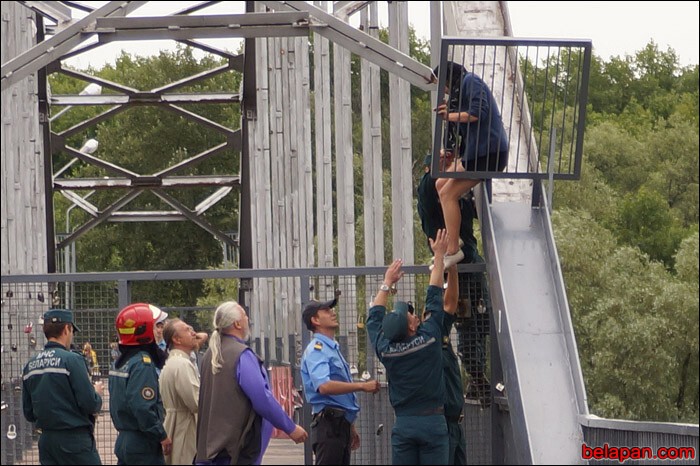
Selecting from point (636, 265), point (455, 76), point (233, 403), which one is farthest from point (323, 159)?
point (636, 265)

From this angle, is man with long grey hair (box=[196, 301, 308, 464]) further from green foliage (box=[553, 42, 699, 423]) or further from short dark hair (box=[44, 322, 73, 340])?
green foliage (box=[553, 42, 699, 423])

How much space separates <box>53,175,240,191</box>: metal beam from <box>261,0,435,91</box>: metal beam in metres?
22.9

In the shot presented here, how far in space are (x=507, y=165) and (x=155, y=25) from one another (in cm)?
447

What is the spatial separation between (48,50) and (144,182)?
2377 centimetres

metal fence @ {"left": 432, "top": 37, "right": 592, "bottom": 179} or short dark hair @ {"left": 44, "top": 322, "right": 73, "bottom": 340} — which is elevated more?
metal fence @ {"left": 432, "top": 37, "right": 592, "bottom": 179}

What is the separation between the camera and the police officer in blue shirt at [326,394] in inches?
396

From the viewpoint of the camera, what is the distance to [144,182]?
122ft

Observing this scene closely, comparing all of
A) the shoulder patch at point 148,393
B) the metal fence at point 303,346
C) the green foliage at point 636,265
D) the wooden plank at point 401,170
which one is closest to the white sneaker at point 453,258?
the metal fence at point 303,346

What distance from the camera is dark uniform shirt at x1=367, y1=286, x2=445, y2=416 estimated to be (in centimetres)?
934

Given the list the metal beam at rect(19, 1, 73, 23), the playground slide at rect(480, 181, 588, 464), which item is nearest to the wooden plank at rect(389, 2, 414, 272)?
the metal beam at rect(19, 1, 73, 23)

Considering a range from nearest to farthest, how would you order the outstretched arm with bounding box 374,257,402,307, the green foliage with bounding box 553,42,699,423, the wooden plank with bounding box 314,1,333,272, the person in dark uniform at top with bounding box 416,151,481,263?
the outstretched arm with bounding box 374,257,402,307
the person in dark uniform at top with bounding box 416,151,481,263
the wooden plank with bounding box 314,1,333,272
the green foliage with bounding box 553,42,699,423

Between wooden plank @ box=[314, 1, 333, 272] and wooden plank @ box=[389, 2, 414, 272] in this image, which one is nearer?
wooden plank @ box=[389, 2, 414, 272]

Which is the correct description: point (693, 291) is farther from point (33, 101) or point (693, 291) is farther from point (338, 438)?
point (338, 438)

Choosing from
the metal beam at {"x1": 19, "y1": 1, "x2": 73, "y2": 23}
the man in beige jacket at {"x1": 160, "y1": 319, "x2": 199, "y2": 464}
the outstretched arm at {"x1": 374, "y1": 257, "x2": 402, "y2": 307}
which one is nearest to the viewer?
the man in beige jacket at {"x1": 160, "y1": 319, "x2": 199, "y2": 464}
